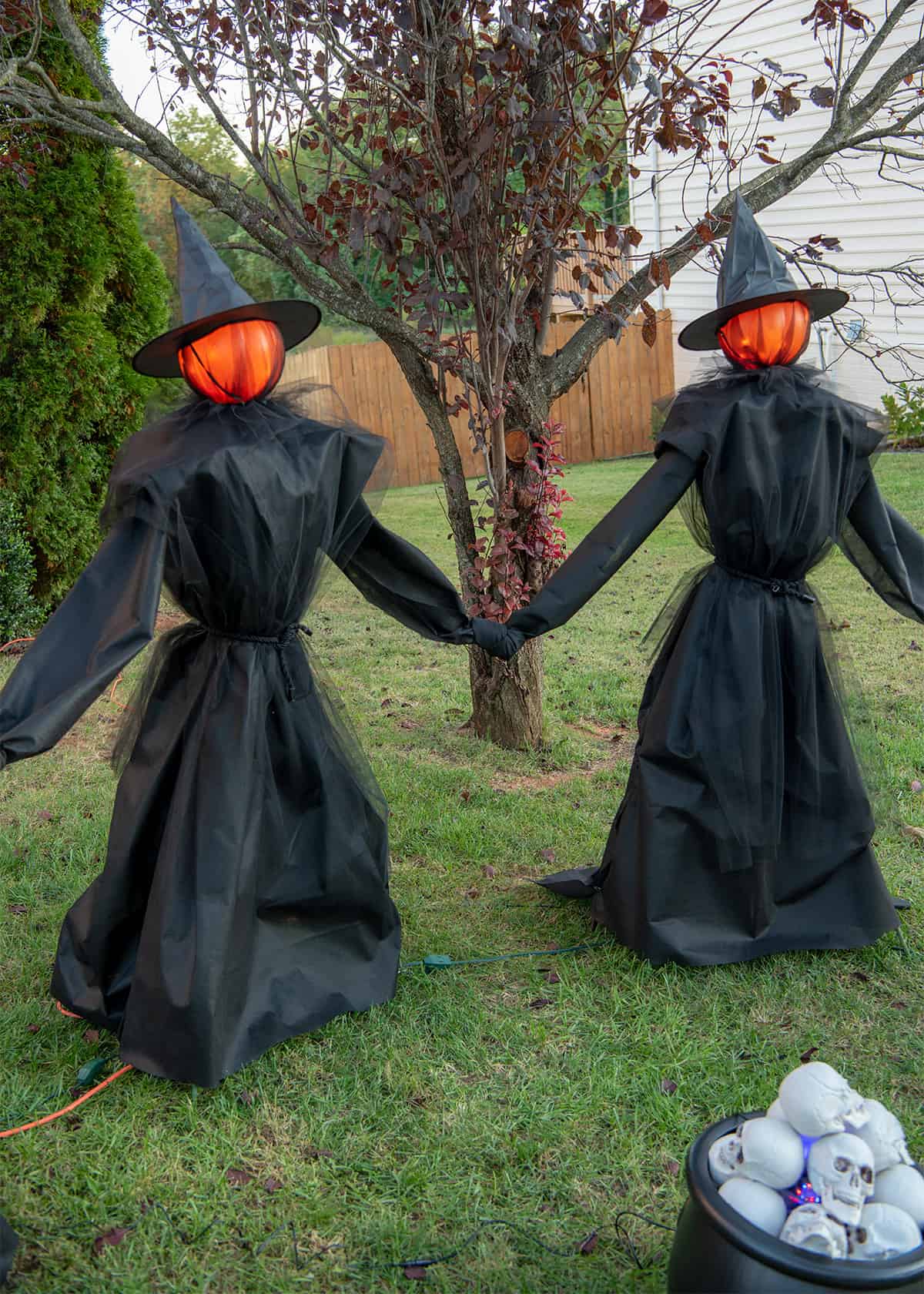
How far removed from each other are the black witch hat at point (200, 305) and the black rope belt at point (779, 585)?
1.45 meters

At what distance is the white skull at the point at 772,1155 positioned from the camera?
5.93ft

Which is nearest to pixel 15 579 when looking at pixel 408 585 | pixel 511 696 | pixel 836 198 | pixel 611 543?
pixel 511 696

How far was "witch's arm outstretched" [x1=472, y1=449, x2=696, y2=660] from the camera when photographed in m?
3.32

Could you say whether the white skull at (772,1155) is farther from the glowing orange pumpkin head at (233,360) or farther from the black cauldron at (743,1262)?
the glowing orange pumpkin head at (233,360)

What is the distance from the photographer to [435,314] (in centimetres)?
413

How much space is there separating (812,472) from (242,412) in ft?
5.26

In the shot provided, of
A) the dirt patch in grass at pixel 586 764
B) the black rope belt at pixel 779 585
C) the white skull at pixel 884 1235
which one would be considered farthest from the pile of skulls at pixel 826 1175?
the dirt patch in grass at pixel 586 764

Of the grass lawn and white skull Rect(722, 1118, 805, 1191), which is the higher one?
white skull Rect(722, 1118, 805, 1191)

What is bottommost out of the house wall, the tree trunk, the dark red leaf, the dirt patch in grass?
the dirt patch in grass

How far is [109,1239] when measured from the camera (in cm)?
244

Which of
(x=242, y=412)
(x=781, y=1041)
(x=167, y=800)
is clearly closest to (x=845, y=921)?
(x=781, y=1041)

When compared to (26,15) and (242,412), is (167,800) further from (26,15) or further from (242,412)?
(26,15)

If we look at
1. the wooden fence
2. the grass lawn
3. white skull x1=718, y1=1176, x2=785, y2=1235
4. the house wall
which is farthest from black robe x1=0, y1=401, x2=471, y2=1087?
the wooden fence

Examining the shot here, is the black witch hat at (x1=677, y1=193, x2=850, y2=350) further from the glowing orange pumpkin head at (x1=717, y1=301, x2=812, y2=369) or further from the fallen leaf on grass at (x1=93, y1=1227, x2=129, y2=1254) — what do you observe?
the fallen leaf on grass at (x1=93, y1=1227, x2=129, y2=1254)
